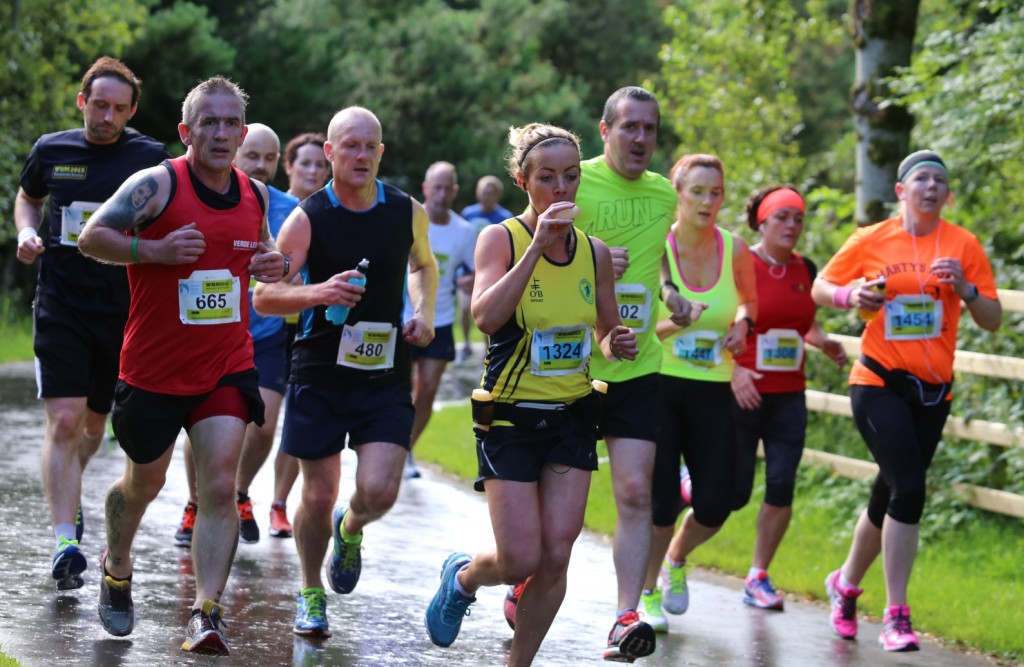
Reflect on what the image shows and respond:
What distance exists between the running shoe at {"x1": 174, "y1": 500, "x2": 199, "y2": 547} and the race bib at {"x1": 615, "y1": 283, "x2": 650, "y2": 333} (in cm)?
303

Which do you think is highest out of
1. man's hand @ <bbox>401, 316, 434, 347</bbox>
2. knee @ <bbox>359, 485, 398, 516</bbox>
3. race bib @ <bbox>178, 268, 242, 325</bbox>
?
race bib @ <bbox>178, 268, 242, 325</bbox>

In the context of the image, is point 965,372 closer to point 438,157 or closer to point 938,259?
point 938,259

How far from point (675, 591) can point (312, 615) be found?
2.06 metres

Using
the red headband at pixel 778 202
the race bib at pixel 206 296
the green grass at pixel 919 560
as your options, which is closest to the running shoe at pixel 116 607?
the race bib at pixel 206 296

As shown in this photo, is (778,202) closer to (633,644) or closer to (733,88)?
(633,644)

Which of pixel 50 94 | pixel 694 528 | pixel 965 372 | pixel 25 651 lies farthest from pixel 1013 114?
pixel 50 94

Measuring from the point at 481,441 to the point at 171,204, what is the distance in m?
1.56

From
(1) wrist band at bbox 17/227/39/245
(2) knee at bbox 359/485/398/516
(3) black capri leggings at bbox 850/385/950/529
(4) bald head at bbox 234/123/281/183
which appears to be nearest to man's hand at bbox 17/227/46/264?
(1) wrist band at bbox 17/227/39/245

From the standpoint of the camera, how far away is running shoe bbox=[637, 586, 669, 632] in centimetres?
763

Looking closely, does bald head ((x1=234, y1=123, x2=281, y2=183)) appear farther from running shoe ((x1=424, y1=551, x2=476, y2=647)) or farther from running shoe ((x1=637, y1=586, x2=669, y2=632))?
running shoe ((x1=424, y1=551, x2=476, y2=647))

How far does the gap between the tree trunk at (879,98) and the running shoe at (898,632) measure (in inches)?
217

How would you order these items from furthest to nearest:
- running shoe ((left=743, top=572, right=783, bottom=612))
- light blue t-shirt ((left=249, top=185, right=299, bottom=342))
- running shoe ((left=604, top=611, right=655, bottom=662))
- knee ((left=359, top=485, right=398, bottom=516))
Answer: light blue t-shirt ((left=249, top=185, right=299, bottom=342))
running shoe ((left=743, top=572, right=783, bottom=612))
knee ((left=359, top=485, right=398, bottom=516))
running shoe ((left=604, top=611, right=655, bottom=662))

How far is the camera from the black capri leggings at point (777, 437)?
8625mm

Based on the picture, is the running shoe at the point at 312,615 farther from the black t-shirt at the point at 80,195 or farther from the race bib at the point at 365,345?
the black t-shirt at the point at 80,195
